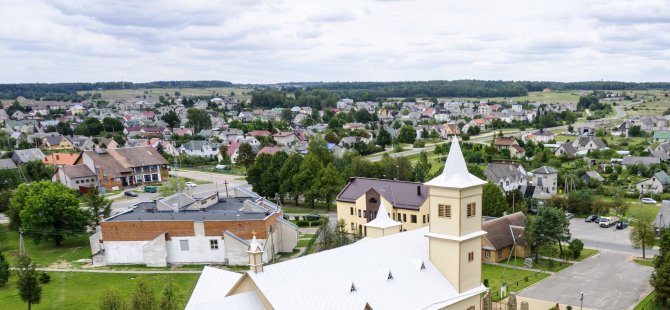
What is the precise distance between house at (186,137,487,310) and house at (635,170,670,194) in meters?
56.6

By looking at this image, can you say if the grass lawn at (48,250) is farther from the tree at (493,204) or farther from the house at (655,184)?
the house at (655,184)

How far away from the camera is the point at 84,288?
134ft

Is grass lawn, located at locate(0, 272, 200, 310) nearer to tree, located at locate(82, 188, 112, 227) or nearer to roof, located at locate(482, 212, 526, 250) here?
tree, located at locate(82, 188, 112, 227)

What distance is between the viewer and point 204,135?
14212 cm

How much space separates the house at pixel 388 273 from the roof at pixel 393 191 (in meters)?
21.5

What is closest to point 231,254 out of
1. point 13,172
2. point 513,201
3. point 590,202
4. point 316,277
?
A: point 316,277

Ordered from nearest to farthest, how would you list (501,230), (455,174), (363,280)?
(363,280) → (455,174) → (501,230)

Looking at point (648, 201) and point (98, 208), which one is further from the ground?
point (98, 208)

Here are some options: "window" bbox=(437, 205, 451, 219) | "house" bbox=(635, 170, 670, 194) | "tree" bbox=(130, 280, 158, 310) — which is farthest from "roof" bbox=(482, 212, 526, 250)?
"house" bbox=(635, 170, 670, 194)

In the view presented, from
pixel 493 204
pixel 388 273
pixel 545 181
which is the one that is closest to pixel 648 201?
pixel 545 181

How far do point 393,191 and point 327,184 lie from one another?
42.9 feet

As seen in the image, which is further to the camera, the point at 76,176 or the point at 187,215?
the point at 76,176

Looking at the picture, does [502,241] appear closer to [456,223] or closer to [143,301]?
[456,223]

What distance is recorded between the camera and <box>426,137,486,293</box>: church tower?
28.4 metres
